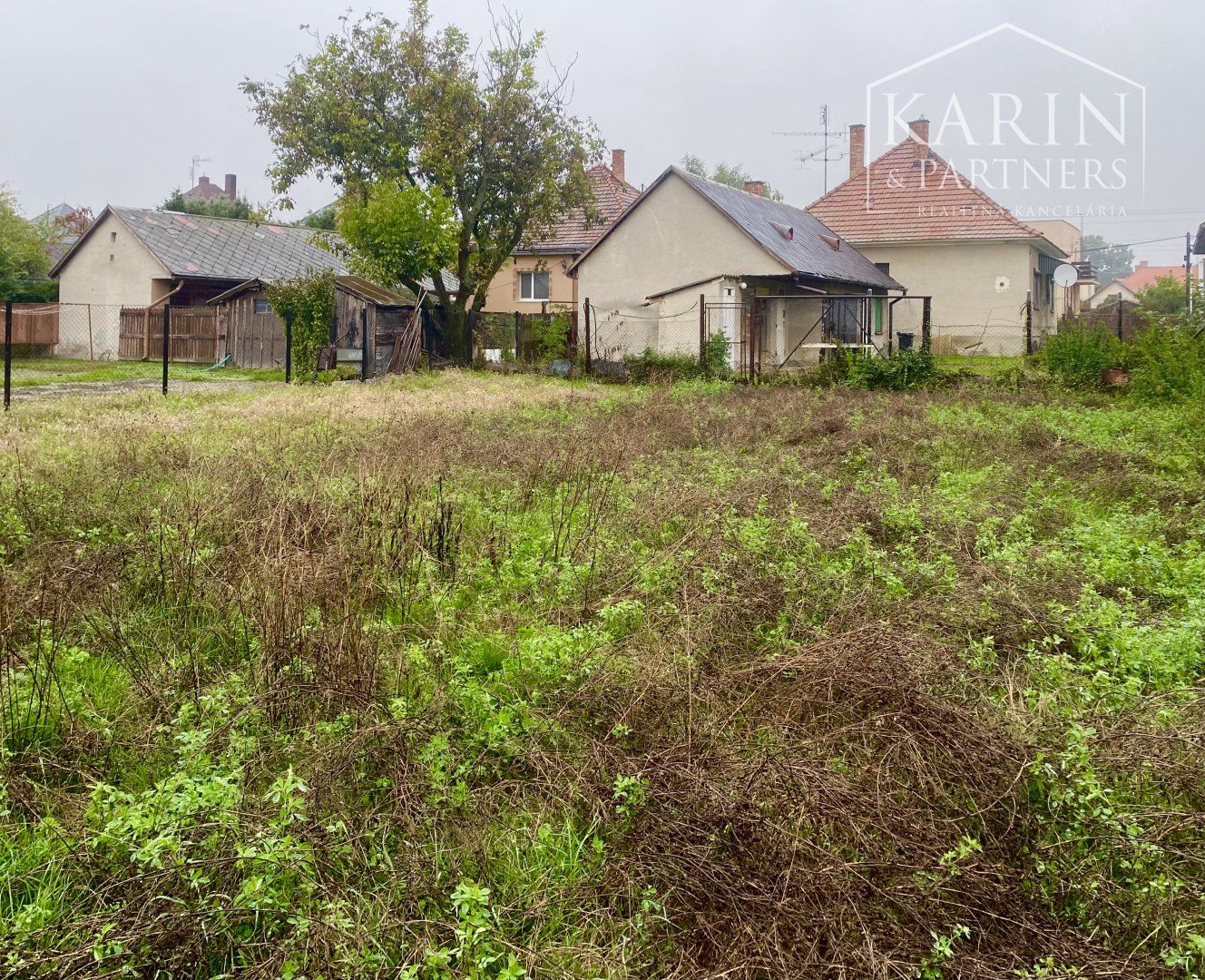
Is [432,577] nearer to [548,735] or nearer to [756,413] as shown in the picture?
[548,735]

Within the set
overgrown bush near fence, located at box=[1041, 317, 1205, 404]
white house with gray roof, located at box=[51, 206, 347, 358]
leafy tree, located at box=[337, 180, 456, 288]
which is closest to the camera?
overgrown bush near fence, located at box=[1041, 317, 1205, 404]

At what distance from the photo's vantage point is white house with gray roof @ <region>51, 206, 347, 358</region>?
108ft

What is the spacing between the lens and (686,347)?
24.5 metres

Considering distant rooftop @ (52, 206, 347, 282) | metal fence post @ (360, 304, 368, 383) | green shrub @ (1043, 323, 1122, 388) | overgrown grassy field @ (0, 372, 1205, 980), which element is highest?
distant rooftop @ (52, 206, 347, 282)

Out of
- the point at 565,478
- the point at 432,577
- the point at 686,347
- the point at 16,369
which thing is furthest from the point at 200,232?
the point at 432,577

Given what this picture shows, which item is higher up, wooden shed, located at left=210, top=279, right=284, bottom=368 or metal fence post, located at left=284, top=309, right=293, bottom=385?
wooden shed, located at left=210, top=279, right=284, bottom=368

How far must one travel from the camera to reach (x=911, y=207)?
34719mm

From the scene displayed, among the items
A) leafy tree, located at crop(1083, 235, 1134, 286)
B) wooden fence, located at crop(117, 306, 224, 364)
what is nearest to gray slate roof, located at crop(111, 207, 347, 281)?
wooden fence, located at crop(117, 306, 224, 364)

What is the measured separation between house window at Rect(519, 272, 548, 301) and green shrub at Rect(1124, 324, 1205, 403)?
76.2 feet

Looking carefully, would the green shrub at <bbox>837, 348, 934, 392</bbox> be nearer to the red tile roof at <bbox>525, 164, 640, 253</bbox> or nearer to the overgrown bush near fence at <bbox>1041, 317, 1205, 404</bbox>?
the overgrown bush near fence at <bbox>1041, 317, 1205, 404</bbox>

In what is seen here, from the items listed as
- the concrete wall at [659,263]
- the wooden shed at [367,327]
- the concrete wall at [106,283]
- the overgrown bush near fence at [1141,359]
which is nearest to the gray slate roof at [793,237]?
the concrete wall at [659,263]

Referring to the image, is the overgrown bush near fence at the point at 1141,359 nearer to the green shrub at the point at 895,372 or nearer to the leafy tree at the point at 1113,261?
the green shrub at the point at 895,372

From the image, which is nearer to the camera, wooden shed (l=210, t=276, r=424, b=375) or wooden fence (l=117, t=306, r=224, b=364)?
wooden shed (l=210, t=276, r=424, b=375)

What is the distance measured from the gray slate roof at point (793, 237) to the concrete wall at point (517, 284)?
24.7ft
